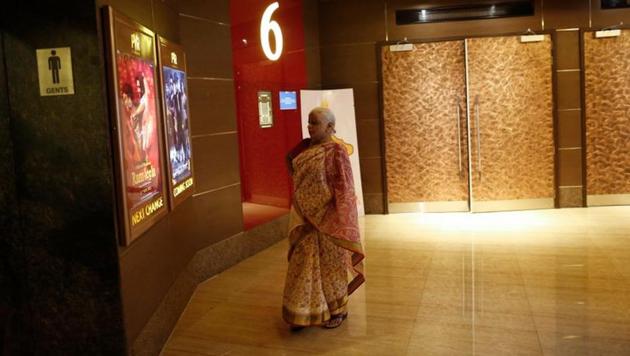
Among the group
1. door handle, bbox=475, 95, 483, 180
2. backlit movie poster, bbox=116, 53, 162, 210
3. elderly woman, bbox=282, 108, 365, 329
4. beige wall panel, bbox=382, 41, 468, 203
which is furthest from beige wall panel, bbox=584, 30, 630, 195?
backlit movie poster, bbox=116, 53, 162, 210

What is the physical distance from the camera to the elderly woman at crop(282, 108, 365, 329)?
11.1 feet

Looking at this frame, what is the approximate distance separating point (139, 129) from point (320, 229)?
47.5 inches

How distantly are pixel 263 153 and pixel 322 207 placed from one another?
2.47 metres

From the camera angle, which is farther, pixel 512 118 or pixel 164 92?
pixel 512 118

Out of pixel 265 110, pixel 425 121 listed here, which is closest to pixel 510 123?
pixel 425 121

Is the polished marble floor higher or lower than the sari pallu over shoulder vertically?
lower

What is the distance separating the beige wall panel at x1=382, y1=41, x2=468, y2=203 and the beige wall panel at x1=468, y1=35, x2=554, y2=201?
198 mm

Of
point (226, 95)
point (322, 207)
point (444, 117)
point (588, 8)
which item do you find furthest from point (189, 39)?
point (588, 8)

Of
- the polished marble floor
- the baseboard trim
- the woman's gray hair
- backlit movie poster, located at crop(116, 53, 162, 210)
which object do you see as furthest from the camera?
the woman's gray hair

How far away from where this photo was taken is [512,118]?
7070mm

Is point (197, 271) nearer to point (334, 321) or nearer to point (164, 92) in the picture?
point (334, 321)

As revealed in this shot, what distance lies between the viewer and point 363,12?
7215 millimetres

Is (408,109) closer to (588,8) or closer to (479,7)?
(479,7)

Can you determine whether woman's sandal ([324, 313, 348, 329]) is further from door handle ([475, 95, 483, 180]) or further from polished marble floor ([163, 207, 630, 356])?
door handle ([475, 95, 483, 180])
